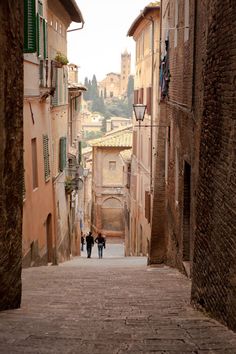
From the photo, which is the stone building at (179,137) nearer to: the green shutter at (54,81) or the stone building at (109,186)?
the green shutter at (54,81)

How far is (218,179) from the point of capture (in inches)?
283

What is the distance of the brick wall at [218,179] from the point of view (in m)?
6.33

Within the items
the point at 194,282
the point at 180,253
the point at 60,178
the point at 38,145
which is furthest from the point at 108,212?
the point at 194,282

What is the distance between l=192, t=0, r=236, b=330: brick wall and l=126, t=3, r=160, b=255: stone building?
409 inches

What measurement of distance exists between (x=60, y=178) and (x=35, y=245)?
7.60 metres

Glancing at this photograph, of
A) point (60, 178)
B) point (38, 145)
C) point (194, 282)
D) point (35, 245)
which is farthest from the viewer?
point (60, 178)

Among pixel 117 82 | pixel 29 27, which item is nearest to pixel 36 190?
pixel 29 27

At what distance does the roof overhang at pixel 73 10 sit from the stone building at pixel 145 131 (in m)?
2.53

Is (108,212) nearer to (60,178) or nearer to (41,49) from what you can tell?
(60,178)

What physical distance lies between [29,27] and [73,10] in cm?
1096

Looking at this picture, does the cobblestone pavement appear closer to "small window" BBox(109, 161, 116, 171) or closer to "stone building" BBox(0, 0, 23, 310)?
"stone building" BBox(0, 0, 23, 310)

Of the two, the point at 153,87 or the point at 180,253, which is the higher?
the point at 153,87

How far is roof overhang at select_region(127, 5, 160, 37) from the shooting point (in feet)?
75.3

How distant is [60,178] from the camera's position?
78.5ft
